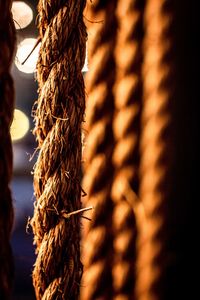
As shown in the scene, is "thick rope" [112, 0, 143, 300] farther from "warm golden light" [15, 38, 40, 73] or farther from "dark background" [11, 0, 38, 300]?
"dark background" [11, 0, 38, 300]

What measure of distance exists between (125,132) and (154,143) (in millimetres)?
47

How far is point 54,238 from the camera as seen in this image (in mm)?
274

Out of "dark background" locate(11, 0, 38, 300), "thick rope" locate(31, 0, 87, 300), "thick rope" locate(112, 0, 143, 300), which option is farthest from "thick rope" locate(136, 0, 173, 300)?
"dark background" locate(11, 0, 38, 300)

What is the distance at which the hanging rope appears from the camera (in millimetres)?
244

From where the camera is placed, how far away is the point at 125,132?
0.39 m

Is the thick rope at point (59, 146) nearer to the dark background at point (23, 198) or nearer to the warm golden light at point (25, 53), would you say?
the warm golden light at point (25, 53)

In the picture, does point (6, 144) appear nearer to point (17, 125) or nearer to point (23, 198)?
point (17, 125)

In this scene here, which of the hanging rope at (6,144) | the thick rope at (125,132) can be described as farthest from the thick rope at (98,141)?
the hanging rope at (6,144)

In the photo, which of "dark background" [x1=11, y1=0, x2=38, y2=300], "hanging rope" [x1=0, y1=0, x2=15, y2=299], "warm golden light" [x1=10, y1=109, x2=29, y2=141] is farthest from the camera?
"dark background" [x1=11, y1=0, x2=38, y2=300]

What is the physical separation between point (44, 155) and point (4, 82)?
5cm

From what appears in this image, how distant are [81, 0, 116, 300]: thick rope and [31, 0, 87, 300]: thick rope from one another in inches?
2.8

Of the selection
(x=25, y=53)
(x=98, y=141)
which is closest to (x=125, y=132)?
(x=98, y=141)

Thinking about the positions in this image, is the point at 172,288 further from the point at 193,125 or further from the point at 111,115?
the point at 111,115

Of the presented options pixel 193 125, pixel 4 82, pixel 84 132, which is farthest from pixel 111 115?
pixel 193 125
